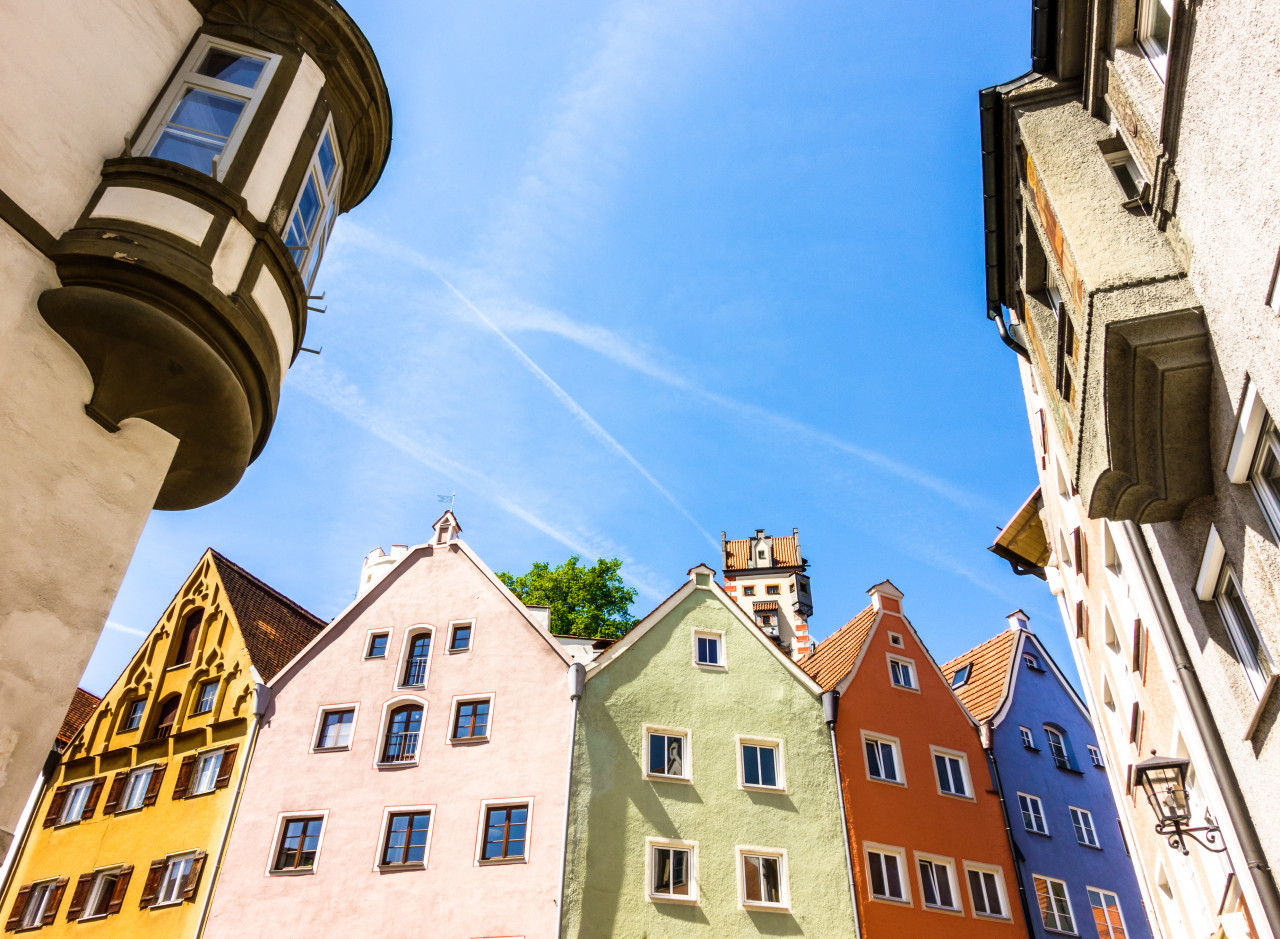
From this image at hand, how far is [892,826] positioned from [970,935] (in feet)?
11.0

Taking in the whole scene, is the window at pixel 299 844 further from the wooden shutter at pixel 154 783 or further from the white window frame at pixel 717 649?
the white window frame at pixel 717 649

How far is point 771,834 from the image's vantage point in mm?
25953

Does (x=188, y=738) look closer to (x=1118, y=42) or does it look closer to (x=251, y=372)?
(x=251, y=372)

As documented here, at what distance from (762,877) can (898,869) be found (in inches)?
168

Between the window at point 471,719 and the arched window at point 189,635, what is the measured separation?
9682mm

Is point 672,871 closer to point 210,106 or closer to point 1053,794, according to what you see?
point 1053,794

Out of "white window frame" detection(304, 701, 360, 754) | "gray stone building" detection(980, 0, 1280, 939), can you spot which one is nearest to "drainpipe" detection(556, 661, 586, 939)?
"white window frame" detection(304, 701, 360, 754)

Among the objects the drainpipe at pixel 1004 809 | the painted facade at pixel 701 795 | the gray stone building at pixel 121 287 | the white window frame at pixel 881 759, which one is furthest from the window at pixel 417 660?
the drainpipe at pixel 1004 809

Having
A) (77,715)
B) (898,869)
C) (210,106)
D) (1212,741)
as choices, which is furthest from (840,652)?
(77,715)

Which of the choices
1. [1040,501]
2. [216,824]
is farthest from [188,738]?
[1040,501]

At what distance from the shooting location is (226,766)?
2686cm

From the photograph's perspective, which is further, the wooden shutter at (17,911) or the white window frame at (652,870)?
the wooden shutter at (17,911)

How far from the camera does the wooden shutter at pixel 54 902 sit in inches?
1016

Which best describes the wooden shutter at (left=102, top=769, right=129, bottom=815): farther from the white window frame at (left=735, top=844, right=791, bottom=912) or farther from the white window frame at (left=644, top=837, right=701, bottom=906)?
the white window frame at (left=735, top=844, right=791, bottom=912)
